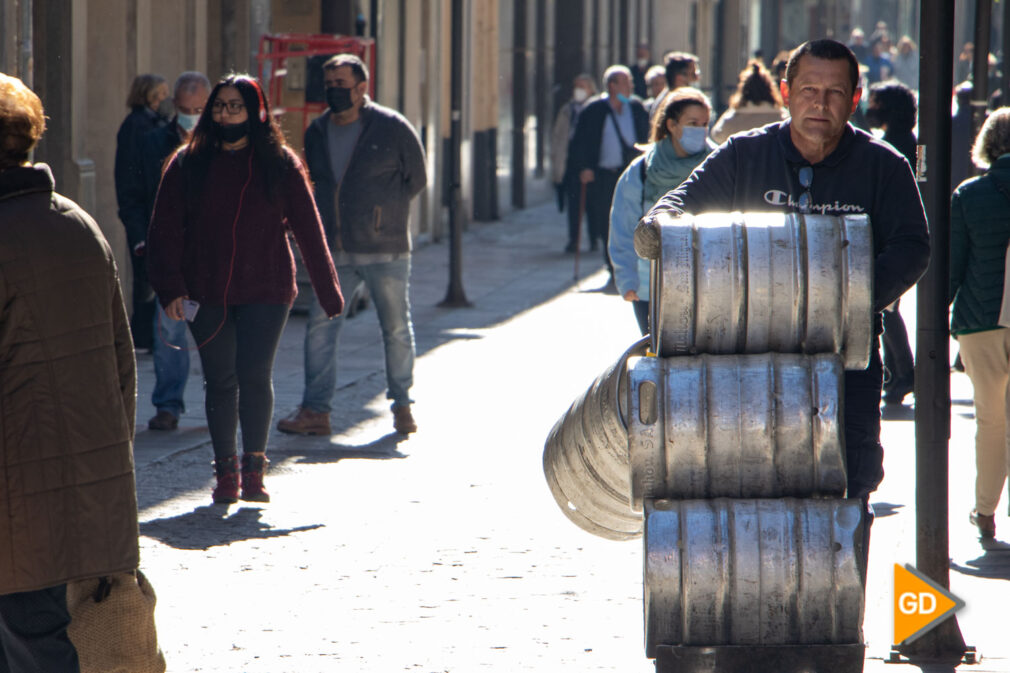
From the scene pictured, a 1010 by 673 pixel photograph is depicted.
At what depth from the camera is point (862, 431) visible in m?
4.65

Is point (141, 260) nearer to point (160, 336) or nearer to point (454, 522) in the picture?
point (160, 336)

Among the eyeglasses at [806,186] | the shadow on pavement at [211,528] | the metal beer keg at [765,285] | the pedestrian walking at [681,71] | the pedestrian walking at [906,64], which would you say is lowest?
the shadow on pavement at [211,528]

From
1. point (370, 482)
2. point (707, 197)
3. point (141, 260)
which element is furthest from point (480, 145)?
point (707, 197)

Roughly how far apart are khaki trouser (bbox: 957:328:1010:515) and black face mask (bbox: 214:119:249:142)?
306 cm

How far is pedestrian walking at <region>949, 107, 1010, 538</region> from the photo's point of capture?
6746 mm

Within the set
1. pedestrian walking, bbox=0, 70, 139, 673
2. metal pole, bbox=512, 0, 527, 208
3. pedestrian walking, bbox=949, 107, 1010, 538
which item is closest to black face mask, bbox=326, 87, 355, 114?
pedestrian walking, bbox=949, 107, 1010, 538

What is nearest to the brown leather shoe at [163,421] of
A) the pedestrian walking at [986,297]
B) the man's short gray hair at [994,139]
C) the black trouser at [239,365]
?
the black trouser at [239,365]

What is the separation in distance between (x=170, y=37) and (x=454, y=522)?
7.46 metres

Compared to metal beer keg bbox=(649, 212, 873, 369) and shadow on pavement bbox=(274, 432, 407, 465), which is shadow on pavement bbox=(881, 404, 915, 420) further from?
metal beer keg bbox=(649, 212, 873, 369)

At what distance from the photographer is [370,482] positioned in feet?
26.1

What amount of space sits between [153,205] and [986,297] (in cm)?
430

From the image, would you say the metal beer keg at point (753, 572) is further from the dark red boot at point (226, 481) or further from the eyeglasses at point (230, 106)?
the eyeglasses at point (230, 106)

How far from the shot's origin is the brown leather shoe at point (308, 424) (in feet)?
29.8

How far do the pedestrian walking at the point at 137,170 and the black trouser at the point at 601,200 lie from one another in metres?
6.87
